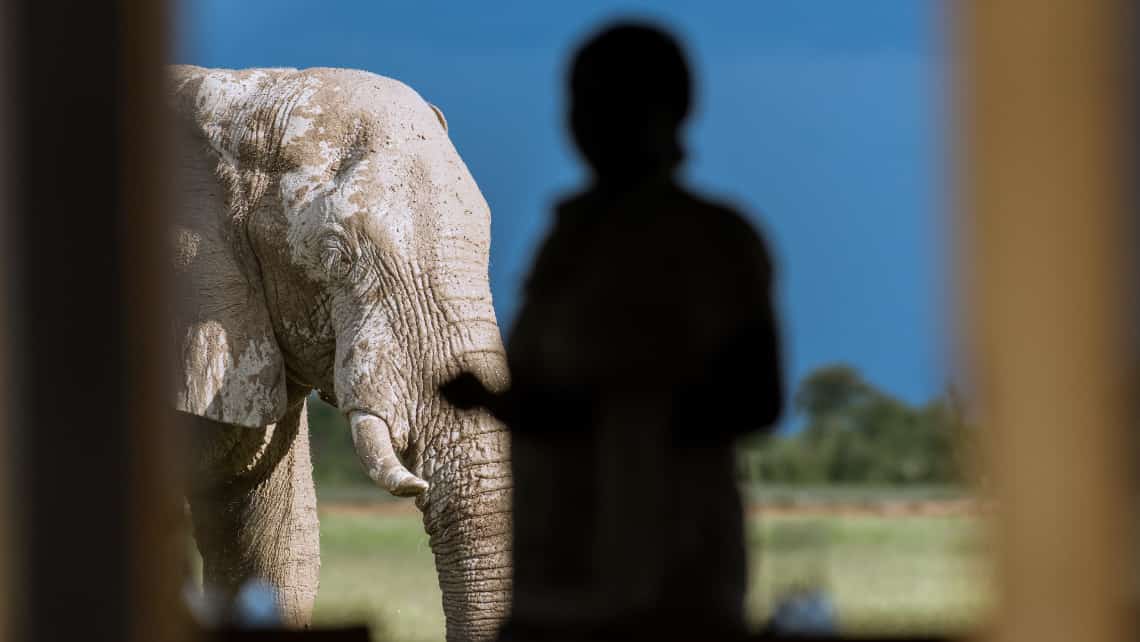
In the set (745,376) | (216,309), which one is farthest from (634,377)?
(216,309)

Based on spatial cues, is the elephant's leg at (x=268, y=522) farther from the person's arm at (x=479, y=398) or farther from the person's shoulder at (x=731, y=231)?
the person's shoulder at (x=731, y=231)

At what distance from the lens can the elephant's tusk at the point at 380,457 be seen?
379 centimetres

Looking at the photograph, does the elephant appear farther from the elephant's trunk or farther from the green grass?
the green grass

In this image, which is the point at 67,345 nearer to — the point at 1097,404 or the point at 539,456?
the point at 1097,404

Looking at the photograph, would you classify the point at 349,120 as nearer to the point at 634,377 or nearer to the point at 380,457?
the point at 380,457

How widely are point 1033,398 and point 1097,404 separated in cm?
4

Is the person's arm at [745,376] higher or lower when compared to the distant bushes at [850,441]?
lower

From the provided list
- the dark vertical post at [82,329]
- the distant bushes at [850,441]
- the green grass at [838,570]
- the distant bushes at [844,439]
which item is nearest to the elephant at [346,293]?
the dark vertical post at [82,329]

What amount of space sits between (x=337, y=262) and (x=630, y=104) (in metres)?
2.23

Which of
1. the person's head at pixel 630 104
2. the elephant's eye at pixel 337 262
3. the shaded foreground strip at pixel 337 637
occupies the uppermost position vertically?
the elephant's eye at pixel 337 262

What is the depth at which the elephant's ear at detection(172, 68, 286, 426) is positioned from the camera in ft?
14.5

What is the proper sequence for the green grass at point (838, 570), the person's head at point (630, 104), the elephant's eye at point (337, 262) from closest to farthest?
the person's head at point (630, 104) → the elephant's eye at point (337, 262) → the green grass at point (838, 570)

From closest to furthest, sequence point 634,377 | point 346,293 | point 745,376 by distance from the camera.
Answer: point 745,376
point 634,377
point 346,293

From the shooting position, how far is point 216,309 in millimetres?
4512
